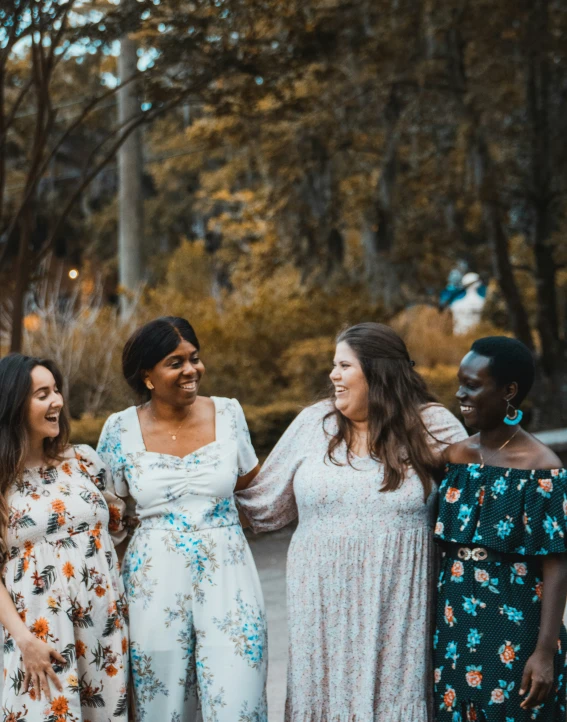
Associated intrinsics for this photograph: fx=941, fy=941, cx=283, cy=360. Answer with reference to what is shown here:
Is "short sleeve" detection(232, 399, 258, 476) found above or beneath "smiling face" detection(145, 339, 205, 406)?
beneath

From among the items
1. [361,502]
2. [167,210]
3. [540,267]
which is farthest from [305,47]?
[167,210]

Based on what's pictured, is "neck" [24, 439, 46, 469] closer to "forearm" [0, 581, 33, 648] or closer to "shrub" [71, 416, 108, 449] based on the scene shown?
"forearm" [0, 581, 33, 648]

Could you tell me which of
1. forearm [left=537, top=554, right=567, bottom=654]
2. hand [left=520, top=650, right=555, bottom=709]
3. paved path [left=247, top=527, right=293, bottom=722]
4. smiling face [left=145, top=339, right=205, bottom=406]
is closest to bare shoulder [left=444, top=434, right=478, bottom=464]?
forearm [left=537, top=554, right=567, bottom=654]

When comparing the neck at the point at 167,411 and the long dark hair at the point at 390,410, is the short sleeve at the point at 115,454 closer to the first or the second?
the neck at the point at 167,411

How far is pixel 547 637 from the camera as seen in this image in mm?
2920

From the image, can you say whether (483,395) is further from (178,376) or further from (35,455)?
(35,455)

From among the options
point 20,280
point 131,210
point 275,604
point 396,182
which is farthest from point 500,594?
point 131,210

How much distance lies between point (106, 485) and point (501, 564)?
147 cm

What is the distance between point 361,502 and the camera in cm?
328

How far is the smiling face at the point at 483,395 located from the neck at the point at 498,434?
22 millimetres

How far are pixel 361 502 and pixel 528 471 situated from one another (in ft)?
1.95

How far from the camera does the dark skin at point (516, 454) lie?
2922 millimetres

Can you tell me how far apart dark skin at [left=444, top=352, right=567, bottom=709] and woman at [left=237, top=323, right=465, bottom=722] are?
25 centimetres

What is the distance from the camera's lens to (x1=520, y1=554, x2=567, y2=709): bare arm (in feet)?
9.56
